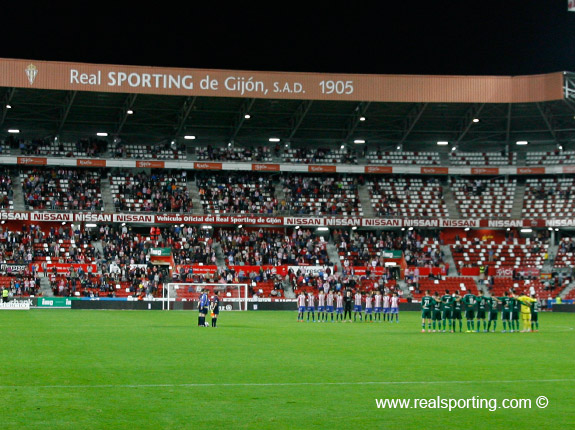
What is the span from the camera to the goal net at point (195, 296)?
59500 millimetres

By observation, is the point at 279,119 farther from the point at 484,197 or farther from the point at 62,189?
the point at 484,197

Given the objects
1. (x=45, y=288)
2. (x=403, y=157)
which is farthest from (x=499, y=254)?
(x=45, y=288)

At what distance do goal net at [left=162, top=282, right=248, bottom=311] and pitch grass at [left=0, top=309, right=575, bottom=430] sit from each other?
29.7 metres

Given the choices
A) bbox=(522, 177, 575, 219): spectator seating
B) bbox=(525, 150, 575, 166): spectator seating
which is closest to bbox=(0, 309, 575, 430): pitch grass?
bbox=(522, 177, 575, 219): spectator seating

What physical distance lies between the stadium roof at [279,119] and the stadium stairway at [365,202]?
15.1 ft

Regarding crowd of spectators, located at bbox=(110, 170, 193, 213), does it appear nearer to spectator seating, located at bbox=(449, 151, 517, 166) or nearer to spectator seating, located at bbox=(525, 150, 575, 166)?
spectator seating, located at bbox=(449, 151, 517, 166)

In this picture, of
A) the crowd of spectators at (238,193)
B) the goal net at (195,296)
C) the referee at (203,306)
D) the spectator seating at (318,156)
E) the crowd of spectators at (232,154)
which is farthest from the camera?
the spectator seating at (318,156)

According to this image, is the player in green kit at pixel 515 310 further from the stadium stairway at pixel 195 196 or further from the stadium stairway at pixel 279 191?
the stadium stairway at pixel 279 191

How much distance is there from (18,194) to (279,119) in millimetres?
22344

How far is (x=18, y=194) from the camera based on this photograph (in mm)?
66750

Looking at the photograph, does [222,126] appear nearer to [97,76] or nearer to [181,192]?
[181,192]

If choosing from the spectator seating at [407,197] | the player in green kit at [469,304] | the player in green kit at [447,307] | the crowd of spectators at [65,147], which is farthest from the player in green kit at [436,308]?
the crowd of spectators at [65,147]

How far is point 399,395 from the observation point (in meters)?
14.4

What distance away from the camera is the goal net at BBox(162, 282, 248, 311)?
59500mm
